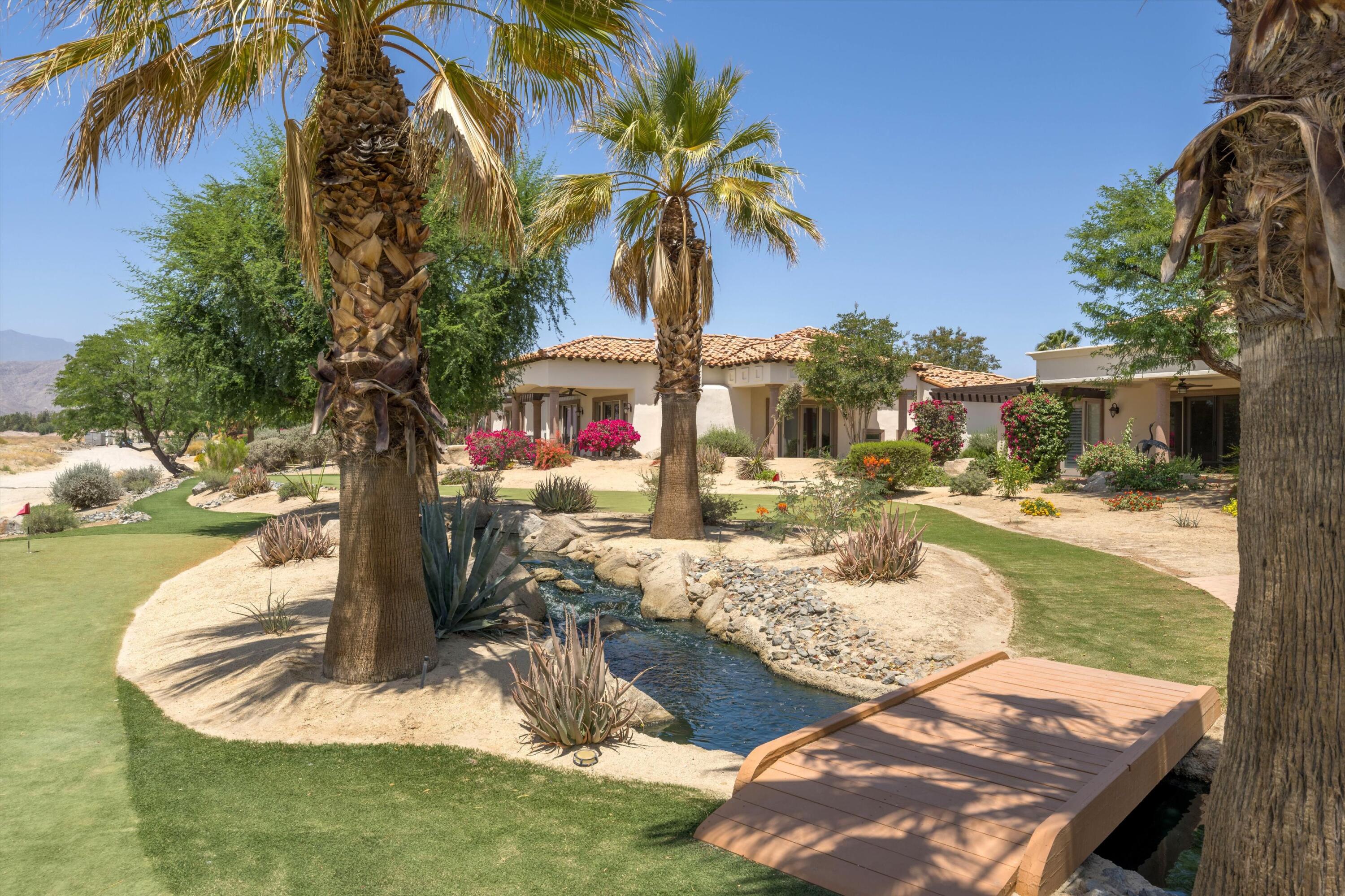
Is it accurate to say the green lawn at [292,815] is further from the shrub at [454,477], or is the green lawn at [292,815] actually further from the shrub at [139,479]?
the shrub at [139,479]

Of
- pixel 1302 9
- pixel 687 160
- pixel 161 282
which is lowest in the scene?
pixel 1302 9

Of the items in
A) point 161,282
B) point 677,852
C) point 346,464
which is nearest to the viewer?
point 677,852

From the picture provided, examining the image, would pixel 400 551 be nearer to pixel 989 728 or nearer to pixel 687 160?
pixel 989 728

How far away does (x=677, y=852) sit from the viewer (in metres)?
4.12

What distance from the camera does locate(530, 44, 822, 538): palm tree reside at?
13.1 m

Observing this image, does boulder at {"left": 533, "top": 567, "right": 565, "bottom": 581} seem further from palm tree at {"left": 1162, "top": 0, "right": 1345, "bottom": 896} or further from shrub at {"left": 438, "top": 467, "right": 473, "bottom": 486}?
shrub at {"left": 438, "top": 467, "right": 473, "bottom": 486}

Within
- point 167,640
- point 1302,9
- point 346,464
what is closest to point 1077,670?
point 1302,9

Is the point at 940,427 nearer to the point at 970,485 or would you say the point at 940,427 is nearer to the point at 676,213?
the point at 970,485

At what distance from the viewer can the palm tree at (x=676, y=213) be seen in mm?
13094

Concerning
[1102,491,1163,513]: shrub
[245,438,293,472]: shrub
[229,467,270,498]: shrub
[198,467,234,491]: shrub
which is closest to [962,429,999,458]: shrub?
[1102,491,1163,513]: shrub

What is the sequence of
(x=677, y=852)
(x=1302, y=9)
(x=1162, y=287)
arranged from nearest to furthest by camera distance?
(x=1302, y=9)
(x=677, y=852)
(x=1162, y=287)

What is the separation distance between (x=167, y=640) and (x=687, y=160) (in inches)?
389

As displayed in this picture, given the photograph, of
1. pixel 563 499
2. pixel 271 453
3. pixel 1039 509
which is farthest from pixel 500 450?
pixel 1039 509

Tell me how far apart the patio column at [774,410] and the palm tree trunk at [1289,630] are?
98.8 ft
